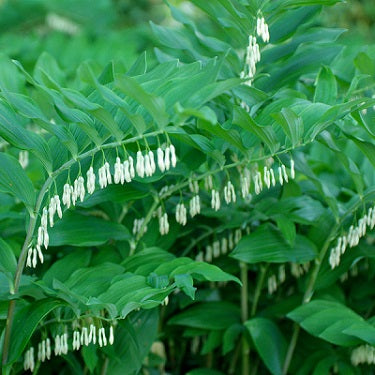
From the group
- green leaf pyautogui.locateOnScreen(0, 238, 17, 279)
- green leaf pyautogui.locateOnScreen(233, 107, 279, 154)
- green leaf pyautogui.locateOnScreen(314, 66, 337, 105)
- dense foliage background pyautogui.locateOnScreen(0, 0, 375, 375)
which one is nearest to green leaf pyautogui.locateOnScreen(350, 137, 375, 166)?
dense foliage background pyautogui.locateOnScreen(0, 0, 375, 375)

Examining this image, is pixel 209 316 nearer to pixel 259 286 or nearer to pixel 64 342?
pixel 259 286

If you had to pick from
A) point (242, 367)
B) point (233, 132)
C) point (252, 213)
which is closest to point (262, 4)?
point (233, 132)

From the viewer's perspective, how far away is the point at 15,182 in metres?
1.70

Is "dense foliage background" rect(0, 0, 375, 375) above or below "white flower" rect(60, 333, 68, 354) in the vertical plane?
above

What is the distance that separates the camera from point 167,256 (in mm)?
1896

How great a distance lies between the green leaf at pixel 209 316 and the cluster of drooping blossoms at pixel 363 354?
391mm

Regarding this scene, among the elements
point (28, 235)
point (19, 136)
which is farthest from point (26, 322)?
point (19, 136)

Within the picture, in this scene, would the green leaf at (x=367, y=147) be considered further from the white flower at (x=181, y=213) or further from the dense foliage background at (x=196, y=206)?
the white flower at (x=181, y=213)

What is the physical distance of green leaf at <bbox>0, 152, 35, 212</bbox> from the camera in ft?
5.57

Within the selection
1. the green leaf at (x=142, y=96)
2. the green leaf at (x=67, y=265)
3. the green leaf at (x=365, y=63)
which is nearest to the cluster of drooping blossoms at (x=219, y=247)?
the green leaf at (x=67, y=265)

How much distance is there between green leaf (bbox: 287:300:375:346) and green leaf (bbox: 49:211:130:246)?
0.56 metres

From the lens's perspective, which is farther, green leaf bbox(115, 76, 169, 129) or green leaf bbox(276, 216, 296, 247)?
green leaf bbox(276, 216, 296, 247)

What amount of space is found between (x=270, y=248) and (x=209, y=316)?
14.5 inches

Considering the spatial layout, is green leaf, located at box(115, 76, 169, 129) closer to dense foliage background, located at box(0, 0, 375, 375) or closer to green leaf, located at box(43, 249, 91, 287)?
dense foliage background, located at box(0, 0, 375, 375)
